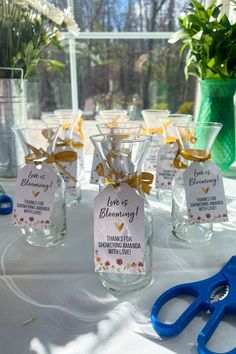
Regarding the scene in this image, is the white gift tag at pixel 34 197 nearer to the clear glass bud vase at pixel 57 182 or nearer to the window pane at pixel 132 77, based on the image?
the clear glass bud vase at pixel 57 182

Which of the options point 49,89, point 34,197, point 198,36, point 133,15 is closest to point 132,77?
point 133,15

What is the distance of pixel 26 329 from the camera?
32 centimetres

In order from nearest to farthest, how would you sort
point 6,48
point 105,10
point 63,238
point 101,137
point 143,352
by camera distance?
point 143,352
point 101,137
point 63,238
point 6,48
point 105,10

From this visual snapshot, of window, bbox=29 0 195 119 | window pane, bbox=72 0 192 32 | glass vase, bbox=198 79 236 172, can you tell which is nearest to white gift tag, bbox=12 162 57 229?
glass vase, bbox=198 79 236 172

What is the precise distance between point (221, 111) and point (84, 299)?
572 mm

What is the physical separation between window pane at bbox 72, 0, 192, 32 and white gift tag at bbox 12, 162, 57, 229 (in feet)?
3.51

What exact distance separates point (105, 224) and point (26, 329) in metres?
0.14

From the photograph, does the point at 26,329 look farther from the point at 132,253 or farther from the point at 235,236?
the point at 235,236

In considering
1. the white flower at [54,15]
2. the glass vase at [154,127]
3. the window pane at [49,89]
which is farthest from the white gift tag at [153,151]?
the window pane at [49,89]

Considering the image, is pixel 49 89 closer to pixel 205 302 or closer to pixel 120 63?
pixel 120 63

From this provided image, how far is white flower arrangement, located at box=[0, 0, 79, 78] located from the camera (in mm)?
695

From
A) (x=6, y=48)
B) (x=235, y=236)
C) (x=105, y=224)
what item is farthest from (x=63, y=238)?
(x=6, y=48)

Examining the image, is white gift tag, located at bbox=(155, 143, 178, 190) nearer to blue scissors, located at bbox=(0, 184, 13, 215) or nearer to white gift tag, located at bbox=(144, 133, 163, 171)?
white gift tag, located at bbox=(144, 133, 163, 171)

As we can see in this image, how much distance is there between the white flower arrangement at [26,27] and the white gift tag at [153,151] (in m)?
0.35
